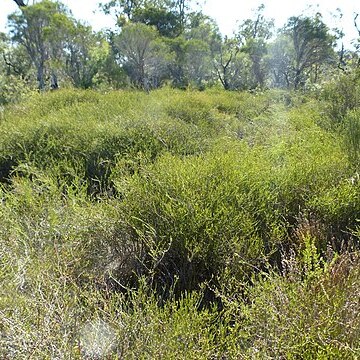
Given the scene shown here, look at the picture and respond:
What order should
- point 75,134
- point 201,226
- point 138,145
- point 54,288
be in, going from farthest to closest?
point 75,134 → point 138,145 → point 201,226 → point 54,288

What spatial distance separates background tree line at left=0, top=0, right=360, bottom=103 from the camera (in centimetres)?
1384

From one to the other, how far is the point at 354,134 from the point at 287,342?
12.4ft

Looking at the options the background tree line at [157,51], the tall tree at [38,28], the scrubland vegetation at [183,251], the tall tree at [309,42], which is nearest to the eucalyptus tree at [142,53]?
the background tree line at [157,51]

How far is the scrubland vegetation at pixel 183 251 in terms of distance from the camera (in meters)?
1.58

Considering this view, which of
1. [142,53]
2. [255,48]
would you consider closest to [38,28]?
[142,53]

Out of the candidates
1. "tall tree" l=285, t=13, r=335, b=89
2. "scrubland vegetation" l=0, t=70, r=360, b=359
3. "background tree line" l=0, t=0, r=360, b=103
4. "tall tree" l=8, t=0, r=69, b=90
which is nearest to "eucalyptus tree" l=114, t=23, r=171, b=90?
"background tree line" l=0, t=0, r=360, b=103

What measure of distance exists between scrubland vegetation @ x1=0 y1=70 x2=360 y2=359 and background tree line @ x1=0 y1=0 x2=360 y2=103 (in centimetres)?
720

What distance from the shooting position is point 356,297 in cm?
165

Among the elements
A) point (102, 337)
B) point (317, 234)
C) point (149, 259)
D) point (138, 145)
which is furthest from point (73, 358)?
point (138, 145)

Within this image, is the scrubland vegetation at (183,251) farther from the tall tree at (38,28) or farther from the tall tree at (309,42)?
the tall tree at (309,42)

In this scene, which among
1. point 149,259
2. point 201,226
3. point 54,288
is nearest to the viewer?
point 54,288

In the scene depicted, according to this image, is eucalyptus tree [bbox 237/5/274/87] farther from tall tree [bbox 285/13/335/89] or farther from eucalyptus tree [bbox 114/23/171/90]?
eucalyptus tree [bbox 114/23/171/90]

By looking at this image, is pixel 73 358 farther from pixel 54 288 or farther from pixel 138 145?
pixel 138 145

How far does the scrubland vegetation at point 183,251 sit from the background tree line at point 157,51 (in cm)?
720
